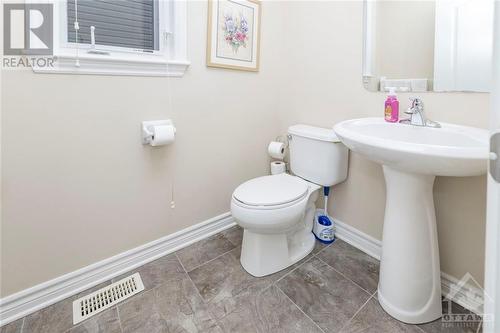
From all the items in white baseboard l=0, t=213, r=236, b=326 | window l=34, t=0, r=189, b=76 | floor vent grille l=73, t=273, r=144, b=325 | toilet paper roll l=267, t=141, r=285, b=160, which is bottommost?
floor vent grille l=73, t=273, r=144, b=325

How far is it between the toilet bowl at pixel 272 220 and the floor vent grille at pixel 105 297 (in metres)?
0.58

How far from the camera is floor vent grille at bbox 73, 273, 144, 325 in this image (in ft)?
3.92

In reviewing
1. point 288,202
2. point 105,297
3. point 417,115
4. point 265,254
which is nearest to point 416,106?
point 417,115

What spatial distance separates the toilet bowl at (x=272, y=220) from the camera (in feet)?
4.18

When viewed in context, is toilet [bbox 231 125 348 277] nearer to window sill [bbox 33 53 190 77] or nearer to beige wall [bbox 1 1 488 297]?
beige wall [bbox 1 1 488 297]

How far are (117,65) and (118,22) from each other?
0.27 m

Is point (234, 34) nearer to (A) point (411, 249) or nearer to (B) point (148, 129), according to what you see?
(B) point (148, 129)

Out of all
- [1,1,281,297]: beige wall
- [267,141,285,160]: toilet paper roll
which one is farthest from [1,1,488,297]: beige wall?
[267,141,285,160]: toilet paper roll

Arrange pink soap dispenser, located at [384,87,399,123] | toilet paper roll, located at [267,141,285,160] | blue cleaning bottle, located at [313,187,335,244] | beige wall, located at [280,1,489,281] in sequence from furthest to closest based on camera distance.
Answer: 1. toilet paper roll, located at [267,141,285,160]
2. blue cleaning bottle, located at [313,187,335,244]
3. pink soap dispenser, located at [384,87,399,123]
4. beige wall, located at [280,1,489,281]

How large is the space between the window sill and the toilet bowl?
75 cm

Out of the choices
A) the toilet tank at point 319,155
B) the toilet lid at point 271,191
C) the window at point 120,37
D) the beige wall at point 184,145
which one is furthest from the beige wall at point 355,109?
the window at point 120,37

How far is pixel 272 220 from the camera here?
1270 mm

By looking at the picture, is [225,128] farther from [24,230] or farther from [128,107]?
[24,230]

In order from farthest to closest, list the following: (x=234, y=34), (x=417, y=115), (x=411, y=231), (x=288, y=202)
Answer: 1. (x=234, y=34)
2. (x=288, y=202)
3. (x=417, y=115)
4. (x=411, y=231)
